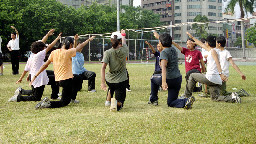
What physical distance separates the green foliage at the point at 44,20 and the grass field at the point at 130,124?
88.2 feet

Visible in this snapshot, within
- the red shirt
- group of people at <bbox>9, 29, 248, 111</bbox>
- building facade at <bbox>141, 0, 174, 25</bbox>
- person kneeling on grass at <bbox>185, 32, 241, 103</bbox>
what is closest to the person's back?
group of people at <bbox>9, 29, 248, 111</bbox>

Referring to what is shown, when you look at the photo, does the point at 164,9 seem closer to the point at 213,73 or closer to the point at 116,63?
the point at 213,73

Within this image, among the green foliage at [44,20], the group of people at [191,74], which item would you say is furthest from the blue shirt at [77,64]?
the green foliage at [44,20]

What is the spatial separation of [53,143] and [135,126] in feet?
4.37

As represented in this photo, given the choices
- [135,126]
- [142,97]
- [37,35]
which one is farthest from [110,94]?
[37,35]

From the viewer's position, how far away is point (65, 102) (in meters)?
6.86

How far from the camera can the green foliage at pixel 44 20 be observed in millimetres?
40062

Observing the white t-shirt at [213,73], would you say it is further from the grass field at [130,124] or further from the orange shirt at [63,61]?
the orange shirt at [63,61]

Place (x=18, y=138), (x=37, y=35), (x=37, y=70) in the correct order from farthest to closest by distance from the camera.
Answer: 1. (x=37, y=35)
2. (x=37, y=70)
3. (x=18, y=138)

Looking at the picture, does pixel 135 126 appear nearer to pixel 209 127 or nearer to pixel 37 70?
pixel 209 127

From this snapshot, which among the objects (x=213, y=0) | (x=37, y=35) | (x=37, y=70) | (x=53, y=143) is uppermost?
(x=213, y=0)

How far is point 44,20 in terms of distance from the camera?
44.3 m

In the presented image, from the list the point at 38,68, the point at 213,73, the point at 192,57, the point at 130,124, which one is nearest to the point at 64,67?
the point at 38,68

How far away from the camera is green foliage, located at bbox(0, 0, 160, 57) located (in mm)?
40062
